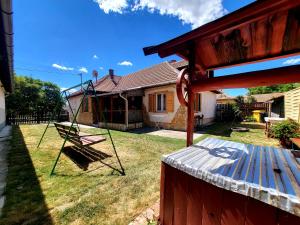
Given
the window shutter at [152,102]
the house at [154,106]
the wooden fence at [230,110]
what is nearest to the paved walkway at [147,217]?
the house at [154,106]

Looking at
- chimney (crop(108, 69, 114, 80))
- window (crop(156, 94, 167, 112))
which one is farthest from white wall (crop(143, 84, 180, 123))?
chimney (crop(108, 69, 114, 80))

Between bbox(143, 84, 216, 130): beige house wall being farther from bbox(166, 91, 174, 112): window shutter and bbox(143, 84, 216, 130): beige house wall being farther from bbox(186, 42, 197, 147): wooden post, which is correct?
bbox(186, 42, 197, 147): wooden post

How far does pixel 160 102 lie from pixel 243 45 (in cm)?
897

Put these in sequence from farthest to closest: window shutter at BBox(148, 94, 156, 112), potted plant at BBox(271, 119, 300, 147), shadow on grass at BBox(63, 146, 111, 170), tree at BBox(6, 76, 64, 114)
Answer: tree at BBox(6, 76, 64, 114)
window shutter at BBox(148, 94, 156, 112)
potted plant at BBox(271, 119, 300, 147)
shadow on grass at BBox(63, 146, 111, 170)

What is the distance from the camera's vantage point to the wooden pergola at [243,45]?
127 cm

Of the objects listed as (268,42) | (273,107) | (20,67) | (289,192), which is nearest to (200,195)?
(289,192)

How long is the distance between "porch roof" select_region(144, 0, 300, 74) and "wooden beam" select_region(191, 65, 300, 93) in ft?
1.55

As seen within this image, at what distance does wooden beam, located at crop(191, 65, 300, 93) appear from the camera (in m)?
1.25

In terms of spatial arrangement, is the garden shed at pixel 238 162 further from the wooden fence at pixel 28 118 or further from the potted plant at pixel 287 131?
the wooden fence at pixel 28 118

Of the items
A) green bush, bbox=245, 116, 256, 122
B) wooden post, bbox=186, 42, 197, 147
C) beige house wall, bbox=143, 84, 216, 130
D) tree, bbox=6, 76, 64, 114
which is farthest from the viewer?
tree, bbox=6, 76, 64, 114

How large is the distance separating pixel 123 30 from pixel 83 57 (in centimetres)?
2234

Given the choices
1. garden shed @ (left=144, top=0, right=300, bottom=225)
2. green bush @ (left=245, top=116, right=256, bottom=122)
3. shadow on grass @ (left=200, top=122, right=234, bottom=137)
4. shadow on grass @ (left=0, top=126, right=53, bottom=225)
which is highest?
garden shed @ (left=144, top=0, right=300, bottom=225)

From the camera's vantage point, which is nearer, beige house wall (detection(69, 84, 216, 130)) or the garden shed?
the garden shed

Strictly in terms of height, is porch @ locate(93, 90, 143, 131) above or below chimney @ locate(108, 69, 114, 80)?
below
